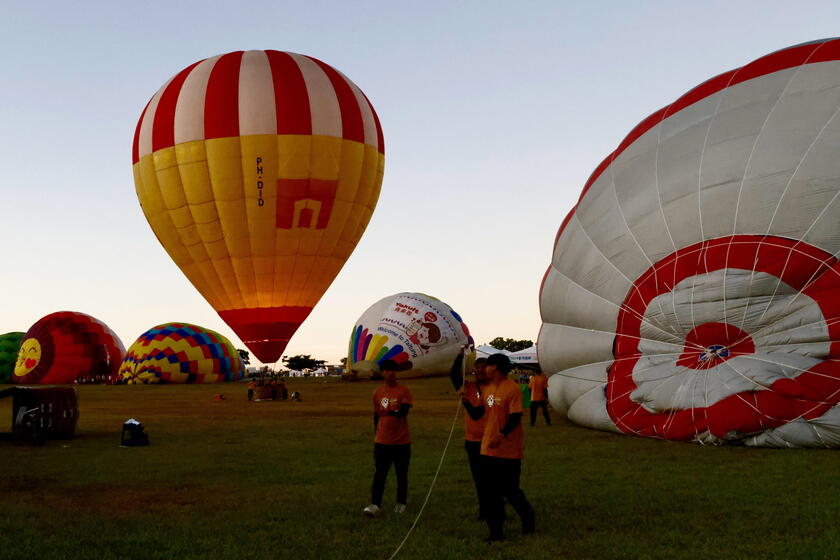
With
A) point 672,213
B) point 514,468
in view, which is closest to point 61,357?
point 672,213

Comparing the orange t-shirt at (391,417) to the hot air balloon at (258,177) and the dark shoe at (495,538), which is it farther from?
the hot air balloon at (258,177)

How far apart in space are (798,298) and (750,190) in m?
1.80

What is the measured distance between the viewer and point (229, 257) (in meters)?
24.0

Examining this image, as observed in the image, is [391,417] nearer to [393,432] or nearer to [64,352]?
[393,432]

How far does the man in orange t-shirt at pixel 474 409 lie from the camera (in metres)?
7.11

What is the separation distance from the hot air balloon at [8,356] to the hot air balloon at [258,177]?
38760mm

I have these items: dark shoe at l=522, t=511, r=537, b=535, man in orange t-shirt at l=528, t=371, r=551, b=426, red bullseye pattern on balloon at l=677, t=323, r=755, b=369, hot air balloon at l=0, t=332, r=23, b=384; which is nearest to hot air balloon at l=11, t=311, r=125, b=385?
hot air balloon at l=0, t=332, r=23, b=384

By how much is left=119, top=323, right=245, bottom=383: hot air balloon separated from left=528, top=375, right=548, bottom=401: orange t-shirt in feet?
112

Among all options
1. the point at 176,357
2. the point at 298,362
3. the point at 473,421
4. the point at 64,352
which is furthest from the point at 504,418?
the point at 298,362

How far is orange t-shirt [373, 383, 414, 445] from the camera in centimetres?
772

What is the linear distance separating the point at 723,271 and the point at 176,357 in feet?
129

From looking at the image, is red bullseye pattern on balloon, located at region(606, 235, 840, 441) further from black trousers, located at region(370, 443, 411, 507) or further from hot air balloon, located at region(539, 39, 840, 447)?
black trousers, located at region(370, 443, 411, 507)

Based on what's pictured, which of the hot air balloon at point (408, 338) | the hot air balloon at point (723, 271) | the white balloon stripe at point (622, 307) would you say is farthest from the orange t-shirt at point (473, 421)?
the hot air balloon at point (408, 338)

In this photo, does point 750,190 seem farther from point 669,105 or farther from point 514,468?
point 514,468
